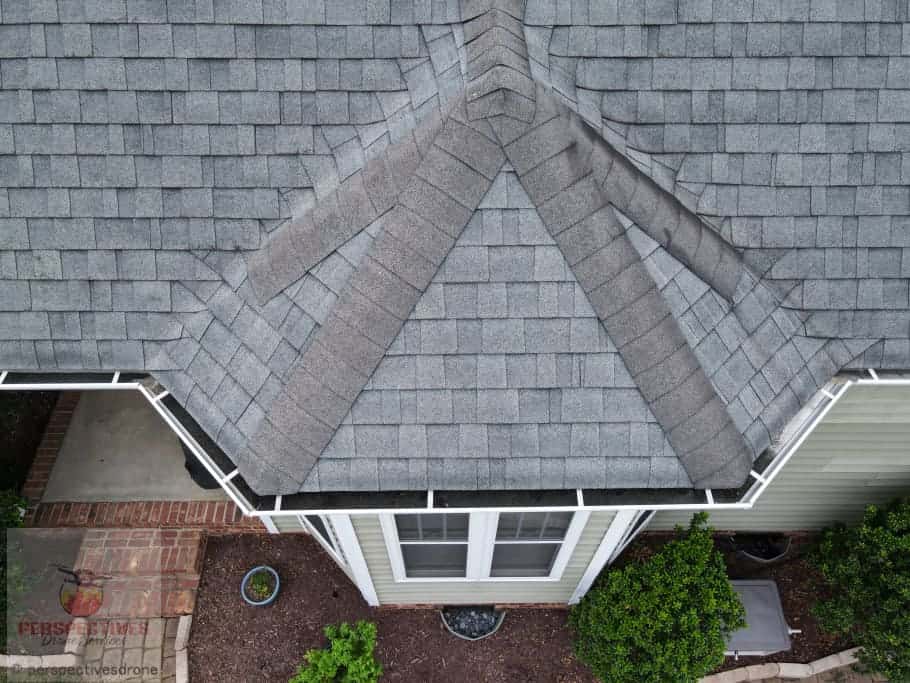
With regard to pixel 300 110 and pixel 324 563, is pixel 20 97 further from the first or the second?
pixel 324 563

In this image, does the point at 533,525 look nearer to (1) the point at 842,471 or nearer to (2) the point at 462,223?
(2) the point at 462,223

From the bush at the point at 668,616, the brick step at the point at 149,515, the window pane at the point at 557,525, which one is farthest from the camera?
the brick step at the point at 149,515

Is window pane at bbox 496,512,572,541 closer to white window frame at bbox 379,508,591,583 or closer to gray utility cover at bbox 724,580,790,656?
white window frame at bbox 379,508,591,583

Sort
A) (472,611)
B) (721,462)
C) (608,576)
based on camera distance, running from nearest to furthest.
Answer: (721,462) < (608,576) < (472,611)

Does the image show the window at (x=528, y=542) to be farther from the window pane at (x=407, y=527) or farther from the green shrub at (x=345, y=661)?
the green shrub at (x=345, y=661)

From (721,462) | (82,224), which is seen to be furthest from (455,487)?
(82,224)

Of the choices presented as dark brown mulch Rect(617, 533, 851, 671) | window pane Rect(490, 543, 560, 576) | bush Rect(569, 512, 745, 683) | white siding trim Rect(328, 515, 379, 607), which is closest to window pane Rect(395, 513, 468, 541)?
white siding trim Rect(328, 515, 379, 607)

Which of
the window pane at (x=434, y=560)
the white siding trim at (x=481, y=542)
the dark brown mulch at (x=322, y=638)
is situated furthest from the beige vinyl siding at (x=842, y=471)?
the window pane at (x=434, y=560)
